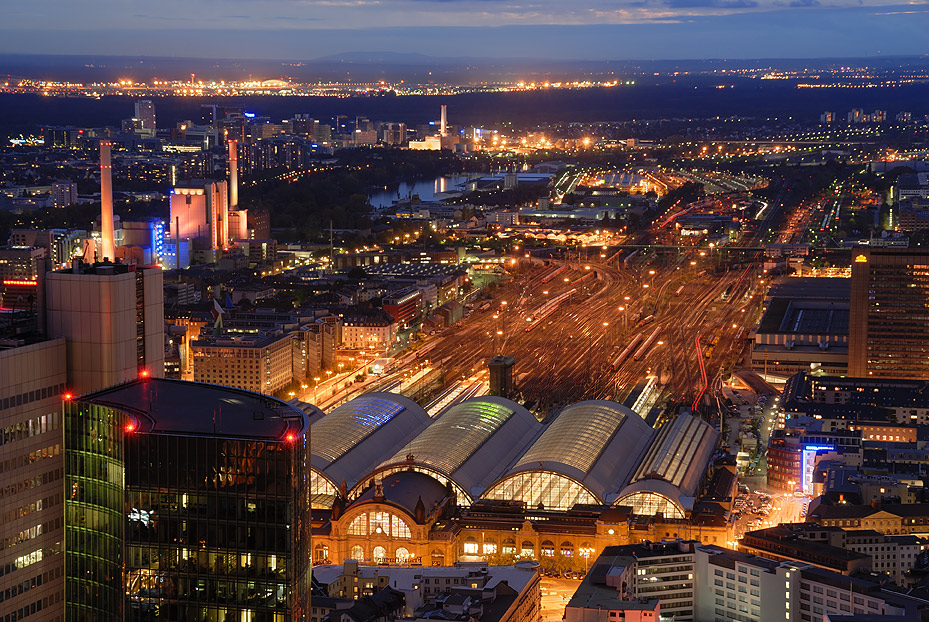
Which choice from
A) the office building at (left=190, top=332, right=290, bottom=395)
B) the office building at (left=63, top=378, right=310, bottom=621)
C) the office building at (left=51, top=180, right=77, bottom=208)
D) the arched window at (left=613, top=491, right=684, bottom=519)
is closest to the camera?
the office building at (left=63, top=378, right=310, bottom=621)

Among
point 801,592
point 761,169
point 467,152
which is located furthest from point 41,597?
point 467,152

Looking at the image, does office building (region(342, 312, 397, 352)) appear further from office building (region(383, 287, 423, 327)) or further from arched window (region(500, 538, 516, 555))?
arched window (region(500, 538, 516, 555))

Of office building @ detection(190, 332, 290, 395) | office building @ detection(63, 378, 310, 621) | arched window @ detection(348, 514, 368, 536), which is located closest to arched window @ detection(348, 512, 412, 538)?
arched window @ detection(348, 514, 368, 536)

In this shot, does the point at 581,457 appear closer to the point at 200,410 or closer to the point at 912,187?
the point at 200,410

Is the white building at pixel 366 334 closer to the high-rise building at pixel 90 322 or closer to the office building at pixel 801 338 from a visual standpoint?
the office building at pixel 801 338

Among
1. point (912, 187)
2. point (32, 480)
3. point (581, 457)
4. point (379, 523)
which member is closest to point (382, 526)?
point (379, 523)

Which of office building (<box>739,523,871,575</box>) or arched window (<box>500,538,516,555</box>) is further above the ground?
office building (<box>739,523,871,575</box>)

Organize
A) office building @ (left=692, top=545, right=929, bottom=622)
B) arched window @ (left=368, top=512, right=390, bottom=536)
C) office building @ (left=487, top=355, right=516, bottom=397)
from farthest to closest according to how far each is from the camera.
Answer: office building @ (left=487, top=355, right=516, bottom=397)
arched window @ (left=368, top=512, right=390, bottom=536)
office building @ (left=692, top=545, right=929, bottom=622)

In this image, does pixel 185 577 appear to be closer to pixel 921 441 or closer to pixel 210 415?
pixel 210 415
